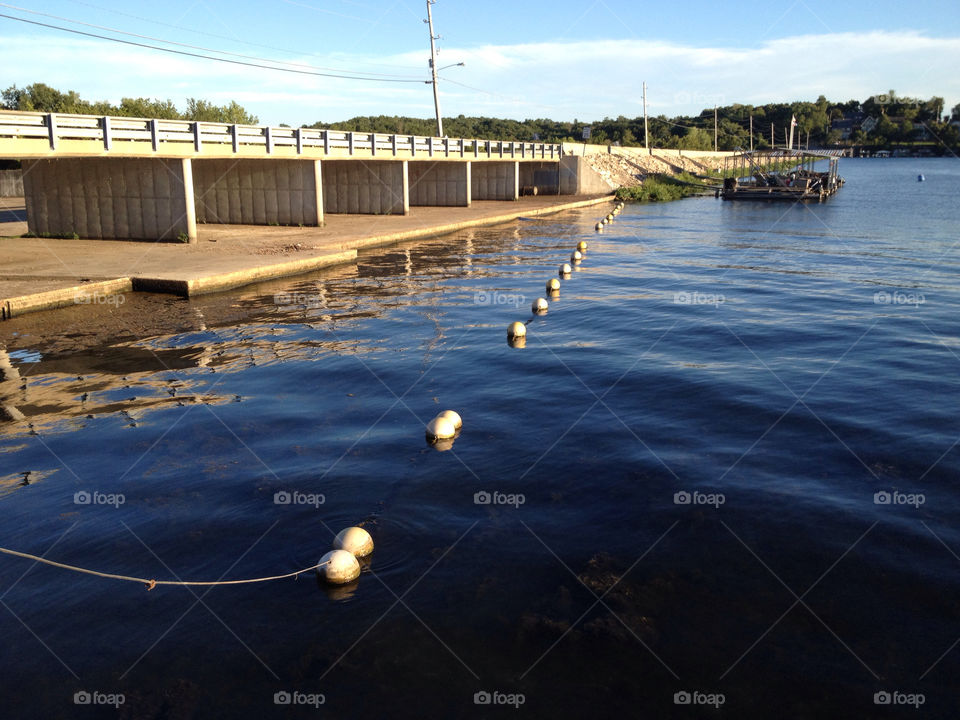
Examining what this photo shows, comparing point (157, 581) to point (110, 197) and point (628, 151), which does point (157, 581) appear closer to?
point (110, 197)

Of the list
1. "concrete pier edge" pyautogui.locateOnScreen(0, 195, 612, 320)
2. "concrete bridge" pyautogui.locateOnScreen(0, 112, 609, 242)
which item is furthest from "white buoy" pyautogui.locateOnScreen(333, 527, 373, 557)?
"concrete bridge" pyautogui.locateOnScreen(0, 112, 609, 242)

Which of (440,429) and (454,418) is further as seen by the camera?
(454,418)

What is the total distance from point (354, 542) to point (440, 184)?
42578 millimetres

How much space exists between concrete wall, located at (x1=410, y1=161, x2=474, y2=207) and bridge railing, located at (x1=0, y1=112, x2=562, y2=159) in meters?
6.16

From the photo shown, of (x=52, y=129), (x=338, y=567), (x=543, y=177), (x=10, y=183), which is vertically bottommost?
(x=338, y=567)

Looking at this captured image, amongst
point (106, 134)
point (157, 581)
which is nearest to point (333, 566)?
point (157, 581)

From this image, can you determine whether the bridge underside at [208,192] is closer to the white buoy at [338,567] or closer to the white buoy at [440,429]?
the white buoy at [440,429]

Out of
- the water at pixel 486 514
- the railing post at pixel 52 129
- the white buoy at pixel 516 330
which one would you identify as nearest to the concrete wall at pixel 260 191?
the railing post at pixel 52 129

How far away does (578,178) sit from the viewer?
62938mm

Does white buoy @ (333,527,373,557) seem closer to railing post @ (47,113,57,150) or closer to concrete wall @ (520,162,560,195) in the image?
railing post @ (47,113,57,150)

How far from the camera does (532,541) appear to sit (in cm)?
711

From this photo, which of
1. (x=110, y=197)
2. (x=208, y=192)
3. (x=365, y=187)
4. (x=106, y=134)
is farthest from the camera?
(x=365, y=187)

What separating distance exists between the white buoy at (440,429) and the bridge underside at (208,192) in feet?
55.8

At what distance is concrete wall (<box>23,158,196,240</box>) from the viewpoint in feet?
76.1
